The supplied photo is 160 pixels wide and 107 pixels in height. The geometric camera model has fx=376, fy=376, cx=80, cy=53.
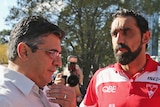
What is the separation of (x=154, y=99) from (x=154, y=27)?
72.7 ft

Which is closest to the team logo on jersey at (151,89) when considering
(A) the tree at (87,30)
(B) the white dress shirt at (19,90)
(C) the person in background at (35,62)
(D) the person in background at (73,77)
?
(C) the person in background at (35,62)

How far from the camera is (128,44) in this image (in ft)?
8.70

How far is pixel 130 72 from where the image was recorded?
2730 mm

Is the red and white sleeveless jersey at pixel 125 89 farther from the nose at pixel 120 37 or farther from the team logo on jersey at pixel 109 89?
the nose at pixel 120 37

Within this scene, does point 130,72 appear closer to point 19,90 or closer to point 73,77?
point 19,90

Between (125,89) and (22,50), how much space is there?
107cm

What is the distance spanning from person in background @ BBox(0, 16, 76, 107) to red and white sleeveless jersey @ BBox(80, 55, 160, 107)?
2.61ft

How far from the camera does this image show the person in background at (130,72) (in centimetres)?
259

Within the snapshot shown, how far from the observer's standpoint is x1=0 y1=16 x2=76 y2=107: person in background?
5.75ft

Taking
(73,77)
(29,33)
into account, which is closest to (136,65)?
(29,33)

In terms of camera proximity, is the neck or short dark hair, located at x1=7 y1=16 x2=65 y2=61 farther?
the neck

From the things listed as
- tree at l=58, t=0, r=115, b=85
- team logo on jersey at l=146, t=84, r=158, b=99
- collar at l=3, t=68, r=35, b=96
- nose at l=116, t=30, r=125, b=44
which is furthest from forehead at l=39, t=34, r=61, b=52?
tree at l=58, t=0, r=115, b=85

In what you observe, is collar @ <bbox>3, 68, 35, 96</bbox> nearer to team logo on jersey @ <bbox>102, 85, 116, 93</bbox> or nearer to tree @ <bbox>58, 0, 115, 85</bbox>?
team logo on jersey @ <bbox>102, 85, 116, 93</bbox>

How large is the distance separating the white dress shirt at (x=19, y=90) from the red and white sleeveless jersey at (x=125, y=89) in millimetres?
912
